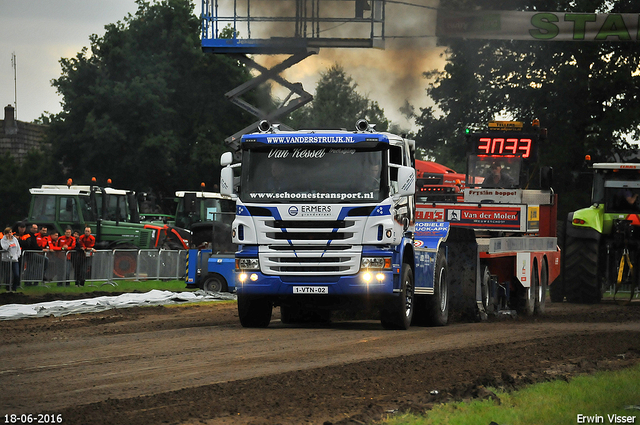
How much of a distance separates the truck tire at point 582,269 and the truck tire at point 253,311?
967cm

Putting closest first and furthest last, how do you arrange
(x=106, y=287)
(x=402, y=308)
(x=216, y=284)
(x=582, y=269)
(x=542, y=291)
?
1. (x=402, y=308)
2. (x=542, y=291)
3. (x=582, y=269)
4. (x=216, y=284)
5. (x=106, y=287)

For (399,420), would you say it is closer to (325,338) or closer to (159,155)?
(325,338)

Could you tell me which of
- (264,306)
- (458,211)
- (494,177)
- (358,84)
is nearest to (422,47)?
(358,84)

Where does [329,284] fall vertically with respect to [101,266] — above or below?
above

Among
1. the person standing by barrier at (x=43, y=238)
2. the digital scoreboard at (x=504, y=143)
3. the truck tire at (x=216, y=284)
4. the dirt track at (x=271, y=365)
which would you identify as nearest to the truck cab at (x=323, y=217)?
the dirt track at (x=271, y=365)

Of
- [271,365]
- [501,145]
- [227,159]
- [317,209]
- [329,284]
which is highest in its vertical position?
[501,145]

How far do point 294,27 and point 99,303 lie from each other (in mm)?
8941

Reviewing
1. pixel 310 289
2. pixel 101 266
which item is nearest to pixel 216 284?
pixel 101 266

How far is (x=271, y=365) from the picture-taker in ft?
35.7

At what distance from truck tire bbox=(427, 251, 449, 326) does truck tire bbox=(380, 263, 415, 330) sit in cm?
66

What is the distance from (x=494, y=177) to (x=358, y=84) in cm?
583

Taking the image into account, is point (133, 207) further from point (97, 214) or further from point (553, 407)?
point (553, 407)

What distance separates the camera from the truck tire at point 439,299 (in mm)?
16500

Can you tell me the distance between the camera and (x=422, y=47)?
24641mm
